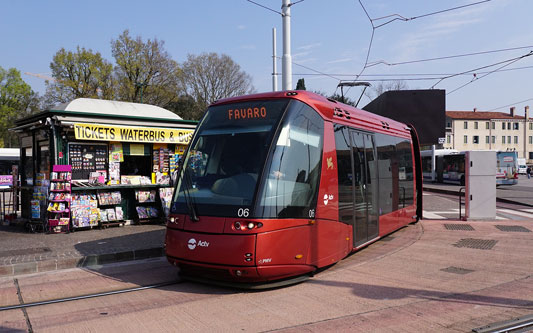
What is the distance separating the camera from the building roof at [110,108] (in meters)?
11.7

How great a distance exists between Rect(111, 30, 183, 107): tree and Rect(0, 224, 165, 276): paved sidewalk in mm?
33048

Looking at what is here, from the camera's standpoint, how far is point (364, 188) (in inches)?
326

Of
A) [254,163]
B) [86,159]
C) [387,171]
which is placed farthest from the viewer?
[86,159]

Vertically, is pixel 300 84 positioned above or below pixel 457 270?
above

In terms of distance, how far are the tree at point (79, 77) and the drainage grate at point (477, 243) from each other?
1515 inches

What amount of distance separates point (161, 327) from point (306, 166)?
121 inches

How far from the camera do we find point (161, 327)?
15.2 ft

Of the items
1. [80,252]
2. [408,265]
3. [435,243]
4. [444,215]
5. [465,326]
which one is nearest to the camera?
[465,326]

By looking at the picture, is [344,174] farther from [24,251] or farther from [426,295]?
[24,251]

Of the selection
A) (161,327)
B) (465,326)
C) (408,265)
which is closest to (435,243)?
(408,265)

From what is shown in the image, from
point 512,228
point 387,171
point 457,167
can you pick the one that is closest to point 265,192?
point 387,171

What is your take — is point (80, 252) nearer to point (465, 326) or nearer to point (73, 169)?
point (73, 169)

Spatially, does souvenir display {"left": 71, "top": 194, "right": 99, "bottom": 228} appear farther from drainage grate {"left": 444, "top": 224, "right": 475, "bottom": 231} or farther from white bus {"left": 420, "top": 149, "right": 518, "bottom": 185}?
white bus {"left": 420, "top": 149, "right": 518, "bottom": 185}

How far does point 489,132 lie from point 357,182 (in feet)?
303
